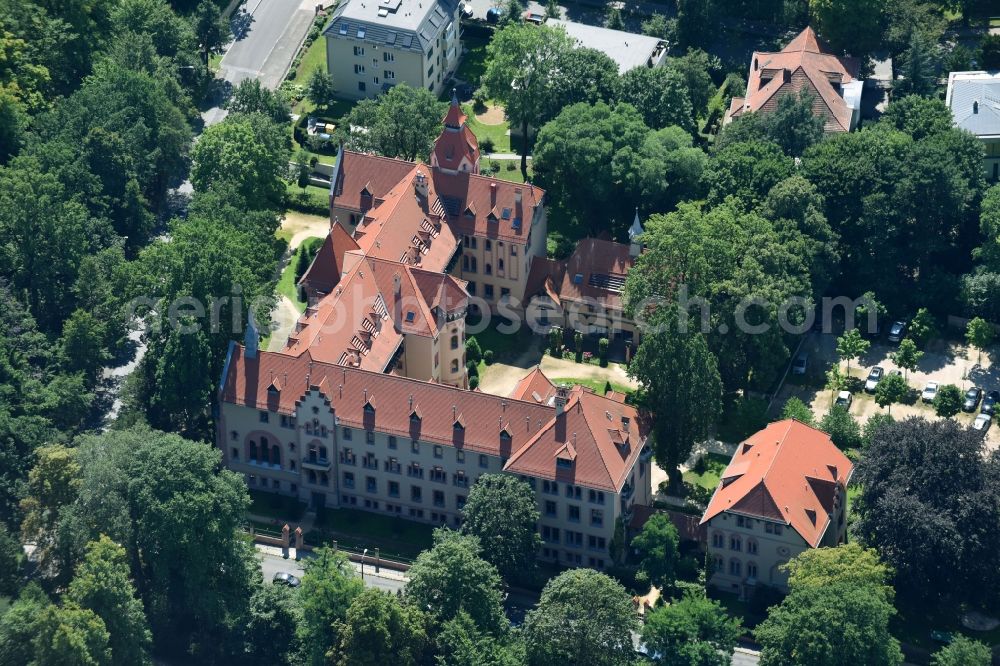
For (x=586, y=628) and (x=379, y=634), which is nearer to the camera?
(x=586, y=628)

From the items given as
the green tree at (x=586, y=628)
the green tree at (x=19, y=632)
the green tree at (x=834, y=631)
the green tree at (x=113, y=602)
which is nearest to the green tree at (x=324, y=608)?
the green tree at (x=113, y=602)

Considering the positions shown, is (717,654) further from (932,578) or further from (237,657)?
(237,657)

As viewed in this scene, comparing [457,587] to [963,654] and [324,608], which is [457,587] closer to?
[324,608]

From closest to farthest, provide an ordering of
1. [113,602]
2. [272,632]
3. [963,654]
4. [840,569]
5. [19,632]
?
[963,654], [19,632], [840,569], [113,602], [272,632]

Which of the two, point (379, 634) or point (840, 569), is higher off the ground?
point (840, 569)

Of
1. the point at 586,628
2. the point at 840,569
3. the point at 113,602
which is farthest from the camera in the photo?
the point at 113,602

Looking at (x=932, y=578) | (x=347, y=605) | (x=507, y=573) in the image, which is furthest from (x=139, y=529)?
(x=932, y=578)

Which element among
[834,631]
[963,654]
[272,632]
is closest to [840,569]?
[834,631]
